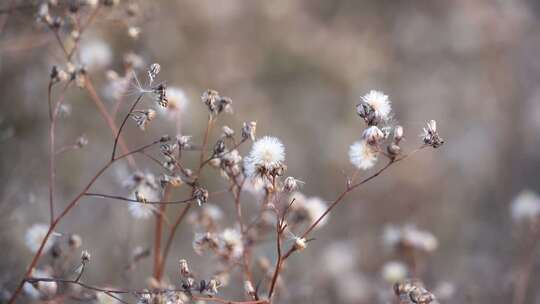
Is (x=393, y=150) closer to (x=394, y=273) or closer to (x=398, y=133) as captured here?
(x=398, y=133)

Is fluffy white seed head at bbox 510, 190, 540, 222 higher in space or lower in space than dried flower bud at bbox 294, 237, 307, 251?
higher

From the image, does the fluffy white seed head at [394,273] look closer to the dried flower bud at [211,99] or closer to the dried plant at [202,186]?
the dried plant at [202,186]

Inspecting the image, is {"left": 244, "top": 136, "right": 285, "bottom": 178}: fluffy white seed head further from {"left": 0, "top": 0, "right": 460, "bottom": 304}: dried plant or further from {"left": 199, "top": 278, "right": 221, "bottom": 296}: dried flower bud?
{"left": 199, "top": 278, "right": 221, "bottom": 296}: dried flower bud

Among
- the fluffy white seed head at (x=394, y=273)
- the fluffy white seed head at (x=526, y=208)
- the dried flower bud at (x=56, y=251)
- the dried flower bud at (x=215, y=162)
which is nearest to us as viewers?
the dried flower bud at (x=215, y=162)

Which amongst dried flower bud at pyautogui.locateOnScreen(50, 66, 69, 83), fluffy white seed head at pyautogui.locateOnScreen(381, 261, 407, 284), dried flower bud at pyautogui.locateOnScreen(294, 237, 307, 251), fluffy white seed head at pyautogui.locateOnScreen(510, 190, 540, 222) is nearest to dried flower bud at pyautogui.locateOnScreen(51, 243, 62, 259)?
dried flower bud at pyautogui.locateOnScreen(50, 66, 69, 83)

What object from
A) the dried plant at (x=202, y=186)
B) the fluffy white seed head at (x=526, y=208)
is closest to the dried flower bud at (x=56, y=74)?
the dried plant at (x=202, y=186)

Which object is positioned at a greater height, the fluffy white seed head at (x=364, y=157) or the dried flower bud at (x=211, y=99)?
the dried flower bud at (x=211, y=99)
